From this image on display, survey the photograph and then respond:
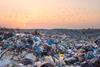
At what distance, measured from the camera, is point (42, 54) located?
23.0 feet

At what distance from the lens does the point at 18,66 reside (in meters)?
5.79

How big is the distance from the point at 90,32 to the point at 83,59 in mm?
6772

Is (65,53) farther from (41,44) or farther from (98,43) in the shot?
(98,43)

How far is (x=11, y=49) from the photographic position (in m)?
7.71

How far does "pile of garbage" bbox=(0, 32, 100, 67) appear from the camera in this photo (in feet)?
19.8

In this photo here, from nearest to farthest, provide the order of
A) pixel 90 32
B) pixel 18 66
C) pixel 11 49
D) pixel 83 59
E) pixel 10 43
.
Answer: pixel 18 66 < pixel 83 59 < pixel 11 49 < pixel 10 43 < pixel 90 32

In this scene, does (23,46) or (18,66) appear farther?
(23,46)

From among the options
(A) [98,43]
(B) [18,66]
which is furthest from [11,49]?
(A) [98,43]

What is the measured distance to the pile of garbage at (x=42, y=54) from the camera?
6.04 m

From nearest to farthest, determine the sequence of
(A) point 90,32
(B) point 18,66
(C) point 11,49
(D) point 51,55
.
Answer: (B) point 18,66 < (D) point 51,55 < (C) point 11,49 < (A) point 90,32

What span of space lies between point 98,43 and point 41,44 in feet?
6.58

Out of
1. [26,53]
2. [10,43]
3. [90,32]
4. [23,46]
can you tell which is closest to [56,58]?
[26,53]

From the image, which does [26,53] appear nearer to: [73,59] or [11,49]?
[11,49]

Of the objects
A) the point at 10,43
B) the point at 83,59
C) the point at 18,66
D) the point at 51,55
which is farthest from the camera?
the point at 10,43
